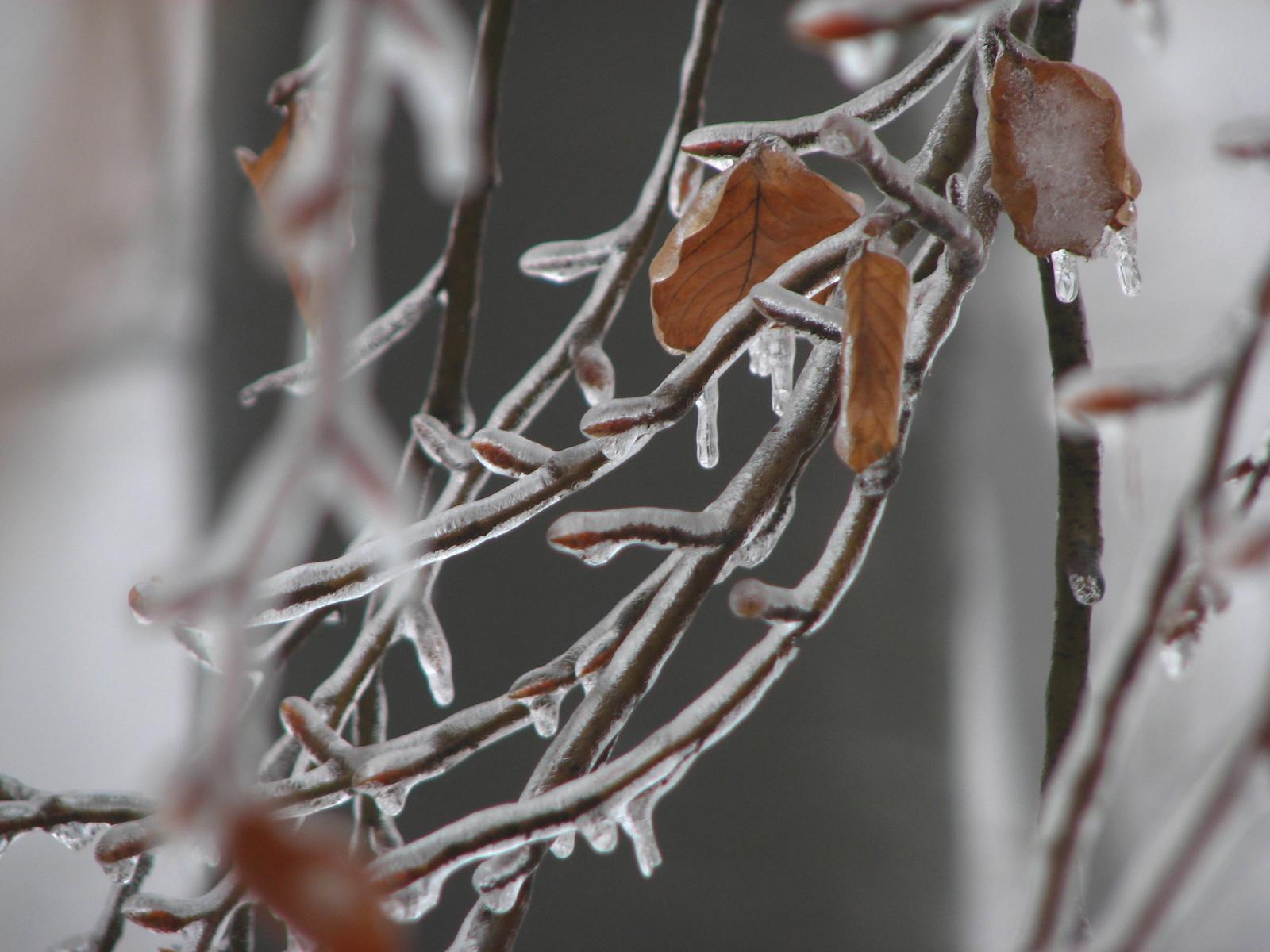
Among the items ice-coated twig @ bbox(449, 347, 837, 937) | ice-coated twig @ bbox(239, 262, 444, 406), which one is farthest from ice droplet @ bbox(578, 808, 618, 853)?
ice-coated twig @ bbox(239, 262, 444, 406)

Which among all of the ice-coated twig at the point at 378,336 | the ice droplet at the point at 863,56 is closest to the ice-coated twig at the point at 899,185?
the ice droplet at the point at 863,56

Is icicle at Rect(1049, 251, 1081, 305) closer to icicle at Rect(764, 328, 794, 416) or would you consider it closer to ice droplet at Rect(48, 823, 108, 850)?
icicle at Rect(764, 328, 794, 416)

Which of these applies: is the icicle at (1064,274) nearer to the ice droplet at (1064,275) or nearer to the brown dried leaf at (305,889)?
the ice droplet at (1064,275)

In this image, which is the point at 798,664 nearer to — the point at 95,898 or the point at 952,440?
the point at 952,440

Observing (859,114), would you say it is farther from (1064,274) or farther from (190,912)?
(190,912)

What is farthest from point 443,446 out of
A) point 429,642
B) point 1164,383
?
point 1164,383

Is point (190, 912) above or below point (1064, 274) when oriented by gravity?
below

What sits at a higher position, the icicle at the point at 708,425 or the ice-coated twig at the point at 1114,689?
the ice-coated twig at the point at 1114,689
